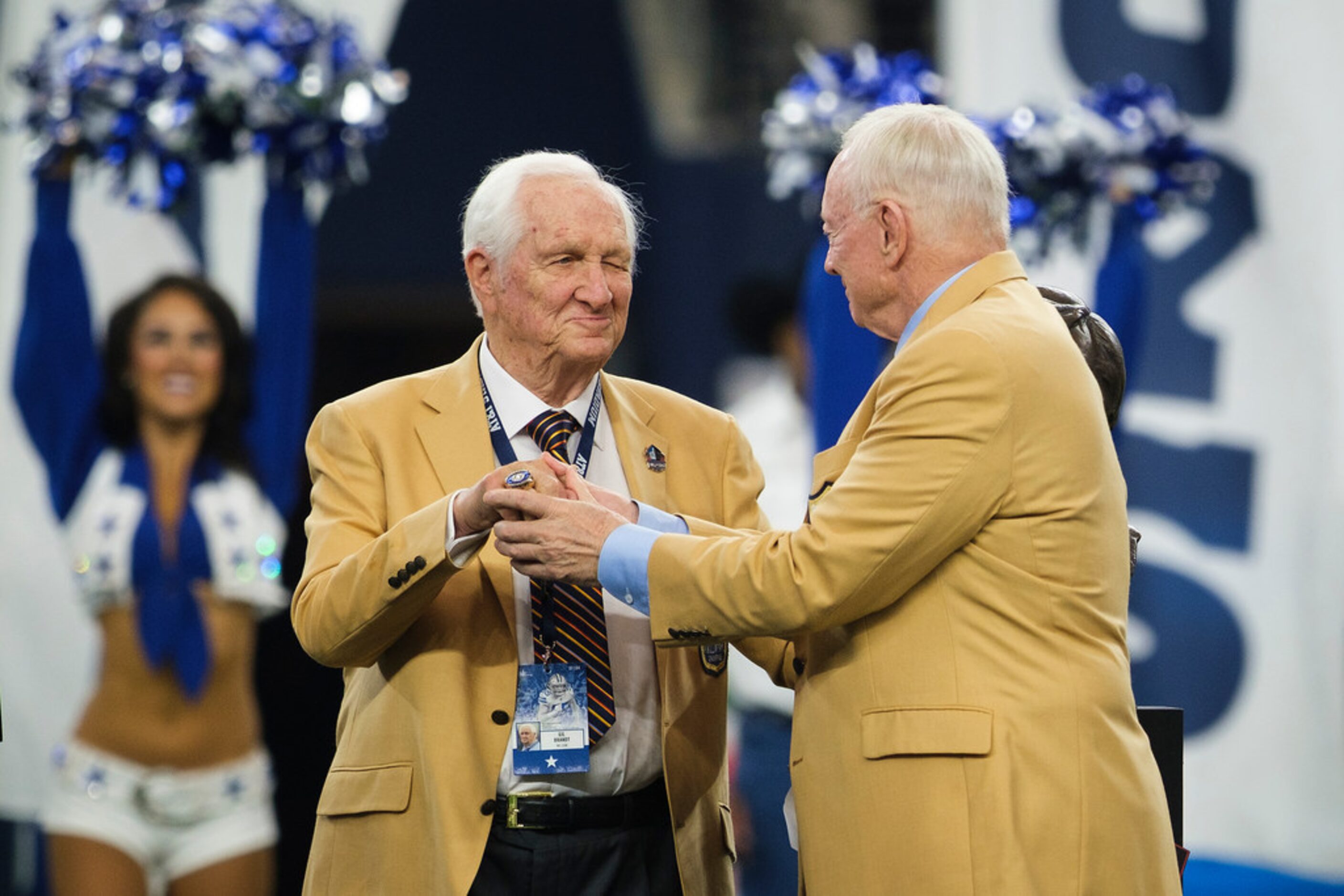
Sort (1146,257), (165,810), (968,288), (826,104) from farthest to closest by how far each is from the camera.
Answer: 1. (1146,257)
2. (826,104)
3. (165,810)
4. (968,288)

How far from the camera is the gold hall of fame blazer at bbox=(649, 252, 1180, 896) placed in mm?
2002

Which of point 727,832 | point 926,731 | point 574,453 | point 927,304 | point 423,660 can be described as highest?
point 927,304

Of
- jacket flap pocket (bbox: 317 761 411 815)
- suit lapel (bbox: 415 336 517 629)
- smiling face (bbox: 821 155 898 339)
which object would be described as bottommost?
jacket flap pocket (bbox: 317 761 411 815)

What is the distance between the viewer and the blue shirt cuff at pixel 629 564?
7.13 feet

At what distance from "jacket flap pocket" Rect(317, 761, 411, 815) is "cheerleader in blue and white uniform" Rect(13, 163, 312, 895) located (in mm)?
2305

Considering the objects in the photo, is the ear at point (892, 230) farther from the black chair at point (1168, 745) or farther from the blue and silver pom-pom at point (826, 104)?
the blue and silver pom-pom at point (826, 104)

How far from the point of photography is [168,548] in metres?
4.48

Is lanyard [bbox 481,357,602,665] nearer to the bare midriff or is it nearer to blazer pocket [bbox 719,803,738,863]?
blazer pocket [bbox 719,803,738,863]

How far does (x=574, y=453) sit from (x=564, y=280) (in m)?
0.27

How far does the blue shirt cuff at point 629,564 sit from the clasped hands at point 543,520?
0.06 feet

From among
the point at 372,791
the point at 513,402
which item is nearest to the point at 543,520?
the point at 513,402

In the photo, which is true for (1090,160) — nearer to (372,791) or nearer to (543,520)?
(543,520)

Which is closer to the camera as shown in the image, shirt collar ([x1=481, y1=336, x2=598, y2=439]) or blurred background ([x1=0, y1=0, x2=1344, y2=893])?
shirt collar ([x1=481, y1=336, x2=598, y2=439])

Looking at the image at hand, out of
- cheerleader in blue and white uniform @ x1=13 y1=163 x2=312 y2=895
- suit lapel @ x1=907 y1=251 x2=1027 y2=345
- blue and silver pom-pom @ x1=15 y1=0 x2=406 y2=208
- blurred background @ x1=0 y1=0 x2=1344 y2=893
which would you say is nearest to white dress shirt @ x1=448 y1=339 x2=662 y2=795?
suit lapel @ x1=907 y1=251 x2=1027 y2=345
